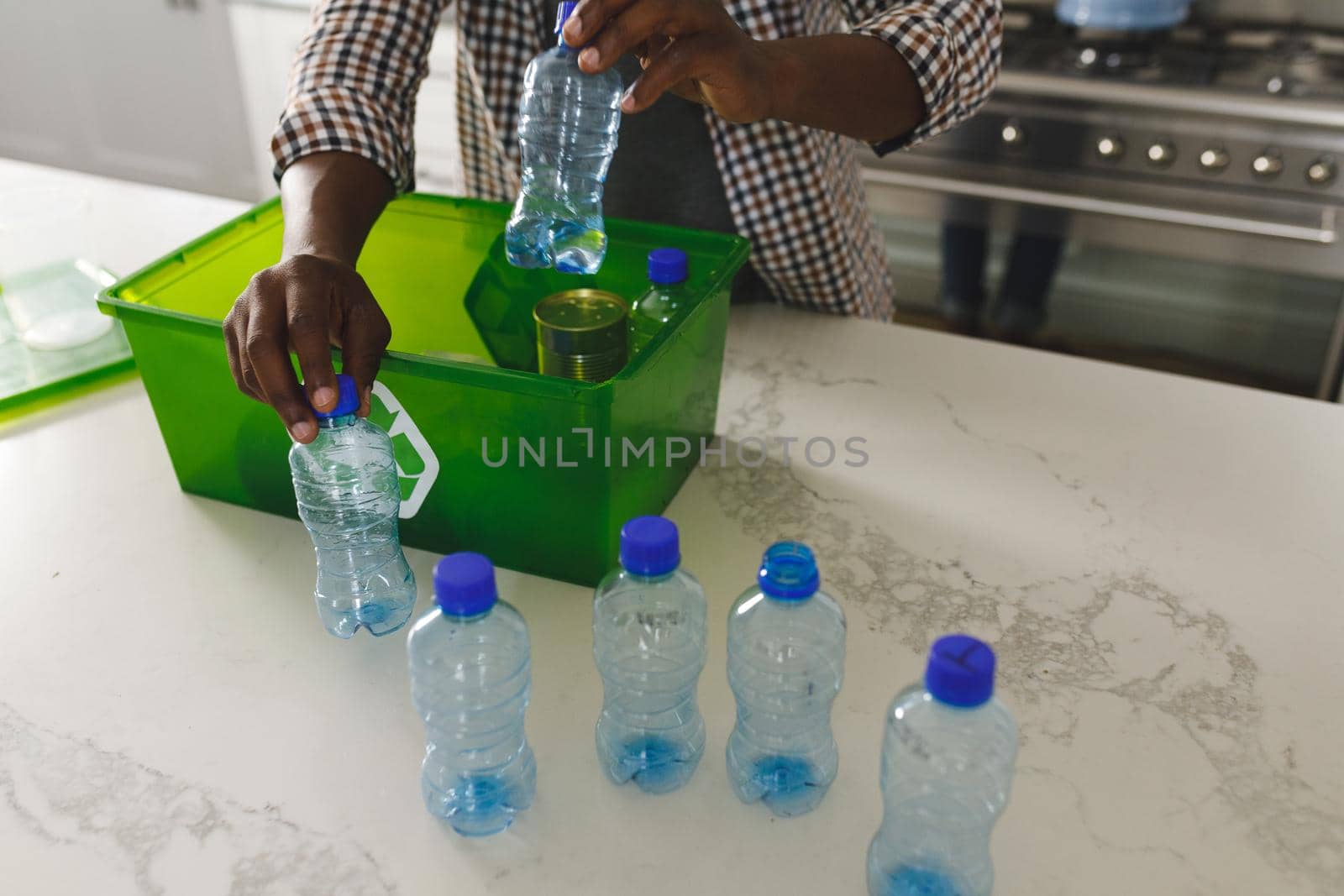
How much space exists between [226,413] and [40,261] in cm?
65

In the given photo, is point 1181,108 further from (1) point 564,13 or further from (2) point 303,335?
(2) point 303,335

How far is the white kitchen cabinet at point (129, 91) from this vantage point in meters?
2.89

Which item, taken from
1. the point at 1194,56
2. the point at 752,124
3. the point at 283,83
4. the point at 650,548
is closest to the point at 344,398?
the point at 650,548

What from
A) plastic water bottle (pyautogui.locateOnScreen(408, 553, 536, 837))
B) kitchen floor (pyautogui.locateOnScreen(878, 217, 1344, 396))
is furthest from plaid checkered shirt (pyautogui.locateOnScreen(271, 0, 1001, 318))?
kitchen floor (pyautogui.locateOnScreen(878, 217, 1344, 396))

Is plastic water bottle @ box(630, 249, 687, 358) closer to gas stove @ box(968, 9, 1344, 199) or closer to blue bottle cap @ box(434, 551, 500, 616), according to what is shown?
blue bottle cap @ box(434, 551, 500, 616)

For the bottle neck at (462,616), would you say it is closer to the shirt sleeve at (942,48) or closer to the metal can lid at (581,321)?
the metal can lid at (581,321)

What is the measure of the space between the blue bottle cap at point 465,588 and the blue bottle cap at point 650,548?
3.3 inches

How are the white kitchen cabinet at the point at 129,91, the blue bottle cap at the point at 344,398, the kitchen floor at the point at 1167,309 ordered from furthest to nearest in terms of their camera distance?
the white kitchen cabinet at the point at 129,91
the kitchen floor at the point at 1167,309
the blue bottle cap at the point at 344,398

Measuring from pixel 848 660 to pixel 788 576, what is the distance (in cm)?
23

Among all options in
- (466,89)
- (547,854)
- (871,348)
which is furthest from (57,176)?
(547,854)

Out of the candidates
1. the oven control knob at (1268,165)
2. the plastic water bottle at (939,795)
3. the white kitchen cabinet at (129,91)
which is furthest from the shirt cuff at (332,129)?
the white kitchen cabinet at (129,91)

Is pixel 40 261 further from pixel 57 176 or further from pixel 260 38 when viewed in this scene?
pixel 260 38

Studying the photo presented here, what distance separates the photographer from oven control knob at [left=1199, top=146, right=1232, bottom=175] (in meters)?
1.87

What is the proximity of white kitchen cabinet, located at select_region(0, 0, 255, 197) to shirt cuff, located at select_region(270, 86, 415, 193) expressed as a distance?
6.38 feet
